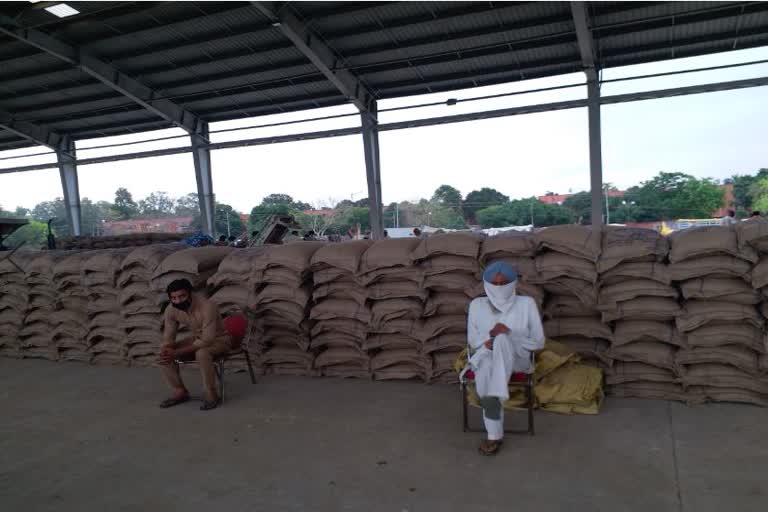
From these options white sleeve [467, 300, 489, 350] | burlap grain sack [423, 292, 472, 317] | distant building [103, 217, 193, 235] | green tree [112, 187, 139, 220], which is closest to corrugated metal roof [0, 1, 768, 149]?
green tree [112, 187, 139, 220]

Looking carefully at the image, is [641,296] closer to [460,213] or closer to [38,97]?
[460,213]

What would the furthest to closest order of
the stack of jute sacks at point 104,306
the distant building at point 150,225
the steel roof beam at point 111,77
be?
the distant building at point 150,225
the steel roof beam at point 111,77
the stack of jute sacks at point 104,306

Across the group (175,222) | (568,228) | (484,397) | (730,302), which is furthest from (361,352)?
(175,222)

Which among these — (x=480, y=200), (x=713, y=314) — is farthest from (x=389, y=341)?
(x=480, y=200)

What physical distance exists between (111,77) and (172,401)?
36.9 feet

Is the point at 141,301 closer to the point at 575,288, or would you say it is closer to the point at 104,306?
the point at 104,306

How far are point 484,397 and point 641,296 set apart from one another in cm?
162

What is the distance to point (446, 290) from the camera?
14.1ft

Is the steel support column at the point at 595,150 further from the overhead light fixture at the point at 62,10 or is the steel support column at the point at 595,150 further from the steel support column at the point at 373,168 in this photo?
the overhead light fixture at the point at 62,10

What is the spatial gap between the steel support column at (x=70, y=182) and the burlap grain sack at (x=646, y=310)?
60.2 ft

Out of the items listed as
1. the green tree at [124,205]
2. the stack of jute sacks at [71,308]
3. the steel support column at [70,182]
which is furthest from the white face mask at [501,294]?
the steel support column at [70,182]

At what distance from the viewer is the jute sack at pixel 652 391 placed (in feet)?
12.0

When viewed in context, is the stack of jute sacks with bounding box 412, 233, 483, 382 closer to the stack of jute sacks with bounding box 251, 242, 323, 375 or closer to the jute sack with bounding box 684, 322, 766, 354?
the stack of jute sacks with bounding box 251, 242, 323, 375

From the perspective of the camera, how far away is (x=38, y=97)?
14406 millimetres
